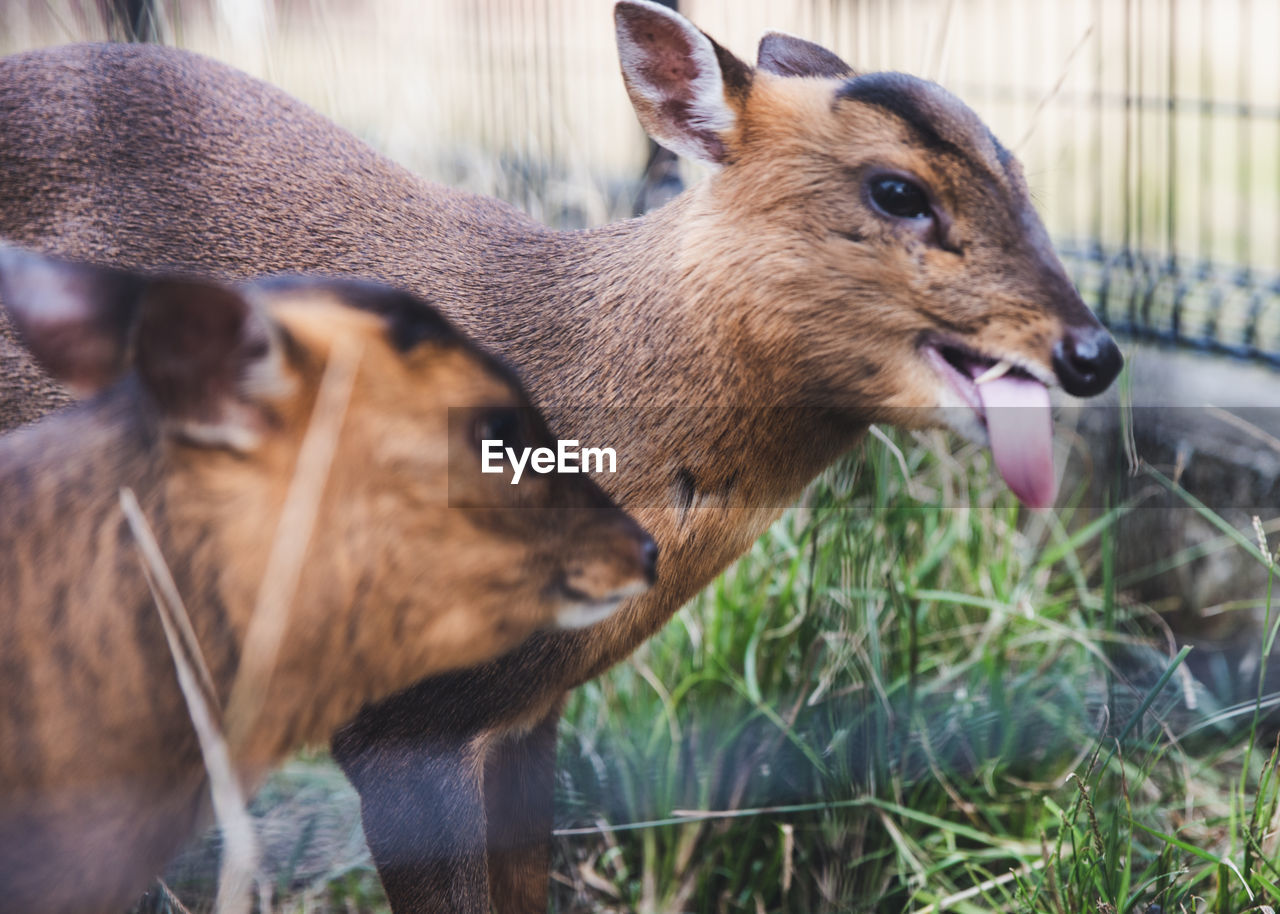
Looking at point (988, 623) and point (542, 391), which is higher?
point (542, 391)

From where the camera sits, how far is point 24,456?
5.45ft

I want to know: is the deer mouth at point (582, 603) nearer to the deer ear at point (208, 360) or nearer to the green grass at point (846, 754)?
the deer ear at point (208, 360)

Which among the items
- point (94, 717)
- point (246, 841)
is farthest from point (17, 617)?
point (246, 841)

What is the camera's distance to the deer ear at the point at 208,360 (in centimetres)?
142

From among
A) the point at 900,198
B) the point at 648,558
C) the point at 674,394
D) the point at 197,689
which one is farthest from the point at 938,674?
the point at 197,689

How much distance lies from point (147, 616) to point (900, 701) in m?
2.01

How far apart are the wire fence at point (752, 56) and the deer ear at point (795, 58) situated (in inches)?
16.9

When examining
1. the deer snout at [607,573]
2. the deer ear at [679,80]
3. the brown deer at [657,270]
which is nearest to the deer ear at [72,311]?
the deer snout at [607,573]

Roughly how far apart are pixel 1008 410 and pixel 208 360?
3.79 feet

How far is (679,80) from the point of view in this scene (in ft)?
7.28

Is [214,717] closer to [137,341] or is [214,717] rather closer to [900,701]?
[137,341]

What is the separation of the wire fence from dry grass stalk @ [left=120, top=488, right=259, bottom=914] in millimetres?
1879

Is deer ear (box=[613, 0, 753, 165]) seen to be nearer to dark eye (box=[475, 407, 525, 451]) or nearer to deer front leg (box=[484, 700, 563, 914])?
dark eye (box=[475, 407, 525, 451])

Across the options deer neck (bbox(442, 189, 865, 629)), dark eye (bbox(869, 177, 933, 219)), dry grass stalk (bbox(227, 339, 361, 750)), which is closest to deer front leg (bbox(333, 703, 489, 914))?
deer neck (bbox(442, 189, 865, 629))
